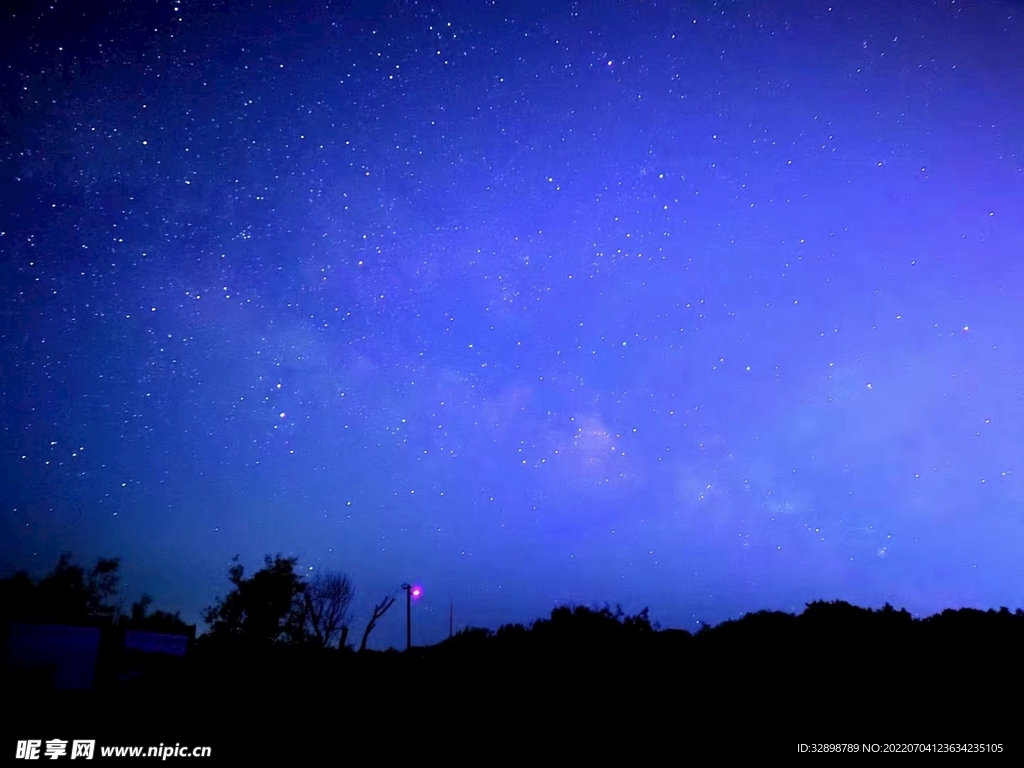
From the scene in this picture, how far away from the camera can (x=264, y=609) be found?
30562 mm

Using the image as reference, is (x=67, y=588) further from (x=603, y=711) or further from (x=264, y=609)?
(x=603, y=711)

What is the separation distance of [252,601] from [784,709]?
28.5 m

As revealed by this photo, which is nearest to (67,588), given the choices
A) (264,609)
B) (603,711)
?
(264,609)

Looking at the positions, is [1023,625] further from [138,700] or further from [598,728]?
[138,700]

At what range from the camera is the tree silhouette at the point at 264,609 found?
30188 millimetres

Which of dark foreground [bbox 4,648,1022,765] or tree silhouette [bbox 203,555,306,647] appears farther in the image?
tree silhouette [bbox 203,555,306,647]

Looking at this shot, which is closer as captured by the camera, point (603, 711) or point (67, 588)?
point (603, 711)

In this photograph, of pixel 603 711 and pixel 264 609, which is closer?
pixel 603 711

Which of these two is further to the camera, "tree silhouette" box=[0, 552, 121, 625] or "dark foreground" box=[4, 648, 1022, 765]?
"tree silhouette" box=[0, 552, 121, 625]

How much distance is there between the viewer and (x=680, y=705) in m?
10.7

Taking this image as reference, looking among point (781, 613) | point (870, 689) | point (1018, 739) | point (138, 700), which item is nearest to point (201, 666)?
point (138, 700)

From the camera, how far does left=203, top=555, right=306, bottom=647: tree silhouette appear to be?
3019 centimetres

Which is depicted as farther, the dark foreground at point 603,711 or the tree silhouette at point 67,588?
the tree silhouette at point 67,588

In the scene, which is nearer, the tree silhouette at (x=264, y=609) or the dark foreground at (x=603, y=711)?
the dark foreground at (x=603, y=711)
